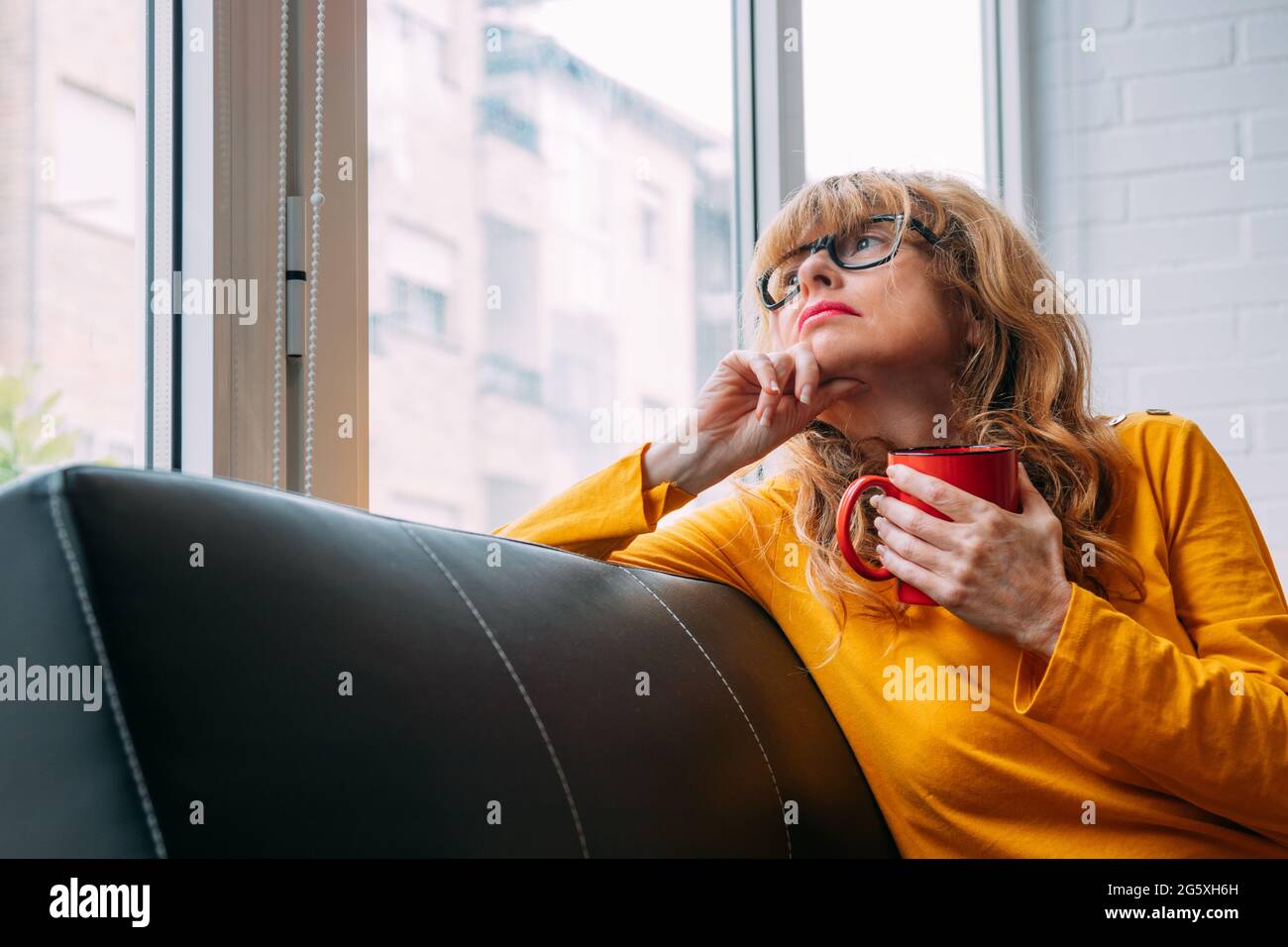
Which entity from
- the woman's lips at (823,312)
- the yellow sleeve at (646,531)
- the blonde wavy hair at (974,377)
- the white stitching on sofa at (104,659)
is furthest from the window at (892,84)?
the white stitching on sofa at (104,659)

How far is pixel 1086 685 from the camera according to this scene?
1.01 metres

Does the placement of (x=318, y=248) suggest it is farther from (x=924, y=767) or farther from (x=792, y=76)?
(x=792, y=76)

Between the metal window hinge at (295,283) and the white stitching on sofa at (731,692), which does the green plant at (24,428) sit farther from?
the white stitching on sofa at (731,692)

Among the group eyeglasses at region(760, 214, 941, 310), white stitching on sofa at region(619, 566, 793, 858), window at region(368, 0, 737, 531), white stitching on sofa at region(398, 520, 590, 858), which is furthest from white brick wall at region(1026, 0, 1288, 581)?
white stitching on sofa at region(398, 520, 590, 858)

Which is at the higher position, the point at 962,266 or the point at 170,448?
the point at 962,266

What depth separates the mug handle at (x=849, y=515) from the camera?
3.42 feet

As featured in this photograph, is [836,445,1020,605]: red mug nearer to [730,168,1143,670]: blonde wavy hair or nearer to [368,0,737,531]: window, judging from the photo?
[730,168,1143,670]: blonde wavy hair

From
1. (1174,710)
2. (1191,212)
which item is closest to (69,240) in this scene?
(1174,710)

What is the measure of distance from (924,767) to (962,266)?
565 mm

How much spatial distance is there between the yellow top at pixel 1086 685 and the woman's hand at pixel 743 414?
1.1 inches
